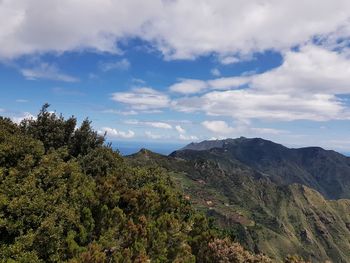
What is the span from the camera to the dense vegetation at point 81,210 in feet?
88.9

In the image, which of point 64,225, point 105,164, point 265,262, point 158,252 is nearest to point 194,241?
point 265,262

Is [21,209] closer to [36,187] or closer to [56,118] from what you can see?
[36,187]

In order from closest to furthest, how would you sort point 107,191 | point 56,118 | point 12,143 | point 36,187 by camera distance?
point 36,187
point 12,143
point 107,191
point 56,118

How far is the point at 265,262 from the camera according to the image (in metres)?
43.9

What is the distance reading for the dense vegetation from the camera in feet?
88.9

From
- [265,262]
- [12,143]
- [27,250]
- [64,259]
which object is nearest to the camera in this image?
[27,250]

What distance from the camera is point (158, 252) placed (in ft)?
119

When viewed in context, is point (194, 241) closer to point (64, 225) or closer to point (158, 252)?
point (158, 252)

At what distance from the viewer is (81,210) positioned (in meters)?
35.3

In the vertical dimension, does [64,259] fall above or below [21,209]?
below

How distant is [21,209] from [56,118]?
94.1 ft

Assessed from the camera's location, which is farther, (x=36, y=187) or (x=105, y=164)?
(x=105, y=164)

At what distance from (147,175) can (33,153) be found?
21992mm

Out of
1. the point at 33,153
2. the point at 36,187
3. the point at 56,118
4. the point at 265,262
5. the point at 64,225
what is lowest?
the point at 265,262
